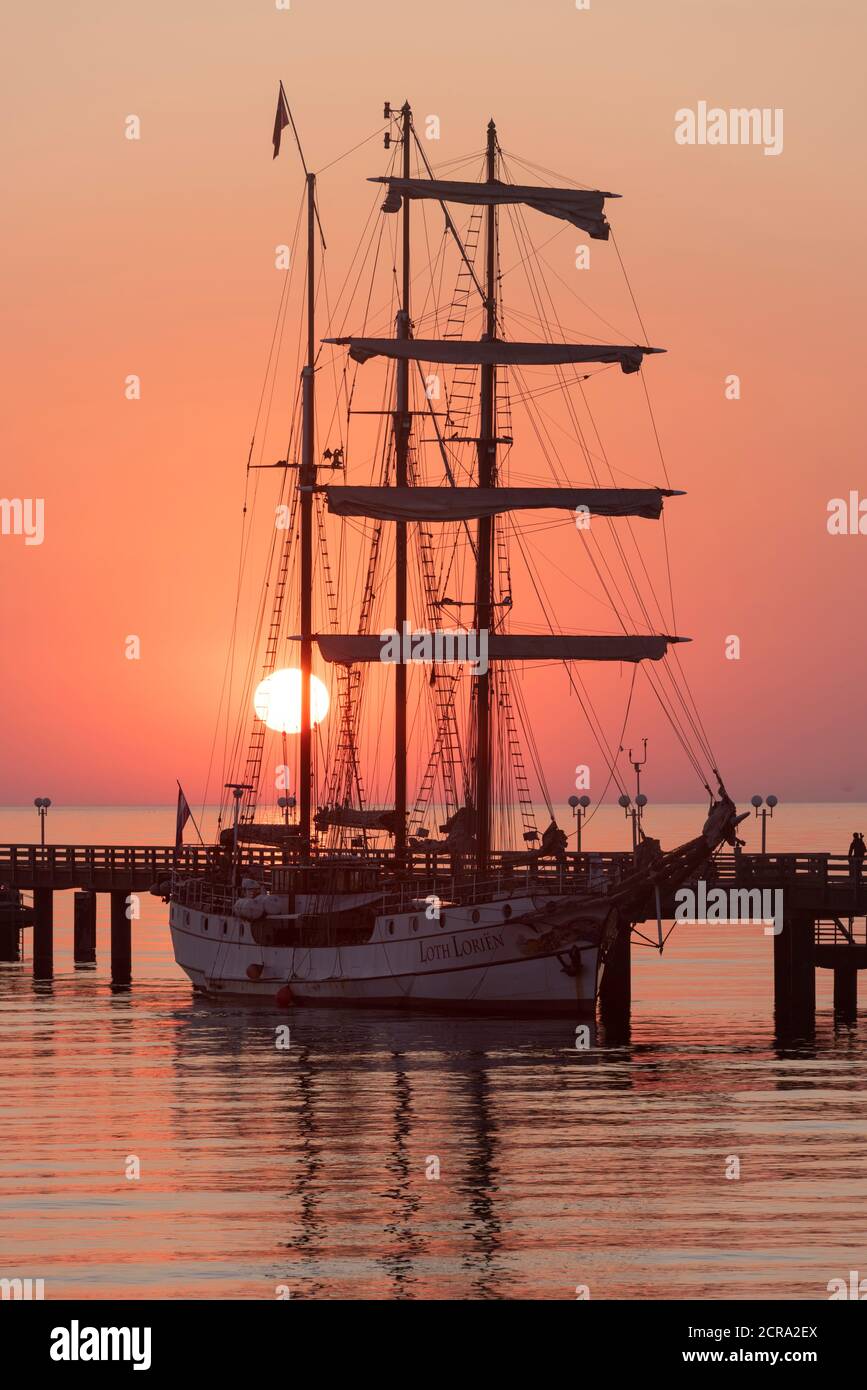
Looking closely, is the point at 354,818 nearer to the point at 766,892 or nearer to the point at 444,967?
the point at 444,967

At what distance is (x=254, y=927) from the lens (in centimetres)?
7362

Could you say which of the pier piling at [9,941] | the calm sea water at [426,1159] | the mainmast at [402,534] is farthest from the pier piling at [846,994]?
the pier piling at [9,941]

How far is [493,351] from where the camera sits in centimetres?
7319

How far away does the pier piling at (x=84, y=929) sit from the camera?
9900 cm

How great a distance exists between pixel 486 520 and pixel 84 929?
35.3m

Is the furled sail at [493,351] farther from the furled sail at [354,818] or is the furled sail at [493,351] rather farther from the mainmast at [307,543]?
the furled sail at [354,818]

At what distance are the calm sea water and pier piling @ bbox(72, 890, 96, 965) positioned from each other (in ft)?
106

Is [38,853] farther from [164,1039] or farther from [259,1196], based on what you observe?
[259,1196]

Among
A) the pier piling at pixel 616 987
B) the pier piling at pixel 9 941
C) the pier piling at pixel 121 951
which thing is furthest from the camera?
the pier piling at pixel 9 941

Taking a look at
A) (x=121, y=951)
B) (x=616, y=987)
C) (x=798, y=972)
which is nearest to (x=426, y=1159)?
(x=798, y=972)

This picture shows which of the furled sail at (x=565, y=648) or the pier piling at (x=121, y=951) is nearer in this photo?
the furled sail at (x=565, y=648)

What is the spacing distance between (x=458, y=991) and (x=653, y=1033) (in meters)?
5.70

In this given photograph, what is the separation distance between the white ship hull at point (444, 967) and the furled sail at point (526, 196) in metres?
23.5

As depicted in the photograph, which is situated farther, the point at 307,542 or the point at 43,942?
the point at 43,942
